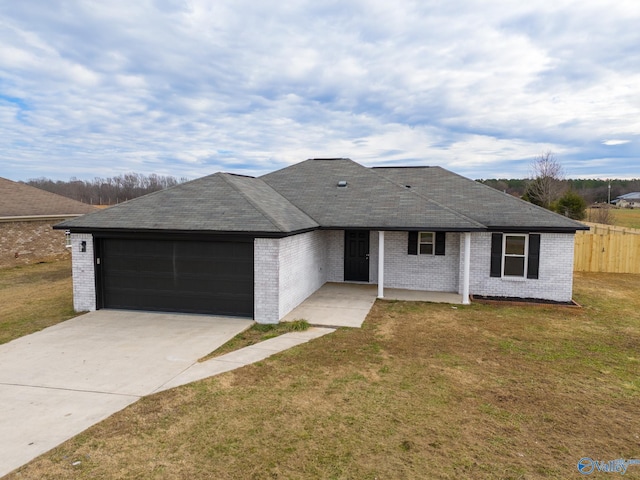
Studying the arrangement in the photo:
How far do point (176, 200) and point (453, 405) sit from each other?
914cm

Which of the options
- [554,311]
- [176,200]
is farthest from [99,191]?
[554,311]

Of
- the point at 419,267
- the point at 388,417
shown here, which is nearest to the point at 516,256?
the point at 419,267

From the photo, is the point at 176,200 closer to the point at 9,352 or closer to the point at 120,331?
the point at 120,331

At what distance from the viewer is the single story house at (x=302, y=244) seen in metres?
10.1

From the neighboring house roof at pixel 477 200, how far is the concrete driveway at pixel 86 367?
8411 millimetres

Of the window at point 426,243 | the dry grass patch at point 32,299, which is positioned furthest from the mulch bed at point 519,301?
the dry grass patch at point 32,299

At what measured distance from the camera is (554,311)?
11.3 m

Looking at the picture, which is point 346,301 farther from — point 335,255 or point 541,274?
point 541,274

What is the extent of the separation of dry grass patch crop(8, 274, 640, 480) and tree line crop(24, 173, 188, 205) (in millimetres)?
66454

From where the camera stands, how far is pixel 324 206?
45.9 ft

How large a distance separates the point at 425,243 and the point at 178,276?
8130mm

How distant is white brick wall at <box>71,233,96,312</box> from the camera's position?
10.8 m

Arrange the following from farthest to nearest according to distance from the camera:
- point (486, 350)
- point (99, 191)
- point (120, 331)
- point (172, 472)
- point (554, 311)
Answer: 1. point (99, 191)
2. point (554, 311)
3. point (120, 331)
4. point (486, 350)
5. point (172, 472)

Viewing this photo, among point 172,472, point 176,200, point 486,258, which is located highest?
point 176,200
